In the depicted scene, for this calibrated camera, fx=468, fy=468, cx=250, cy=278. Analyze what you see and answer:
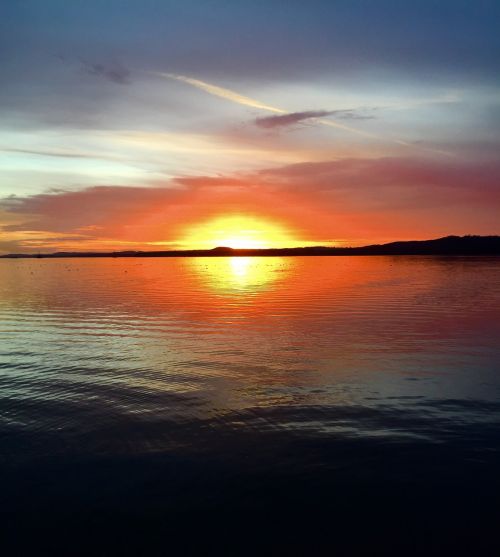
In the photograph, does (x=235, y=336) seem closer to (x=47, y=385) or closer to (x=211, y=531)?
(x=47, y=385)

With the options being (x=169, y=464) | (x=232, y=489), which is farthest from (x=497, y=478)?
(x=169, y=464)

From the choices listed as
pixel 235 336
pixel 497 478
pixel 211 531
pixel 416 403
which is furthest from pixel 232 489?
pixel 235 336

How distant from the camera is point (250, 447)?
40.8 feet

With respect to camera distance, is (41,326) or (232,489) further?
(41,326)

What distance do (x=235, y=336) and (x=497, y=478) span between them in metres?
19.8

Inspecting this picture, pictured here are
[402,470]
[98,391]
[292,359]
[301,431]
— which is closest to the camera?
[402,470]

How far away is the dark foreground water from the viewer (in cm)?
891

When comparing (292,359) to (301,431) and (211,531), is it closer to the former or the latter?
(301,431)

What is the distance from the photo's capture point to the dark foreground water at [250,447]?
8.91 m

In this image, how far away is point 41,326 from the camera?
1308 inches

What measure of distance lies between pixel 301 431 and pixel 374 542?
16.0ft

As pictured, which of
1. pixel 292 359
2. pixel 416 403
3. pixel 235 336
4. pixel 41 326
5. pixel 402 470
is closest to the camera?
pixel 402 470

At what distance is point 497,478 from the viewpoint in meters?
10.7

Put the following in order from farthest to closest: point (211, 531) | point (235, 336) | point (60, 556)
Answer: point (235, 336) < point (211, 531) < point (60, 556)
